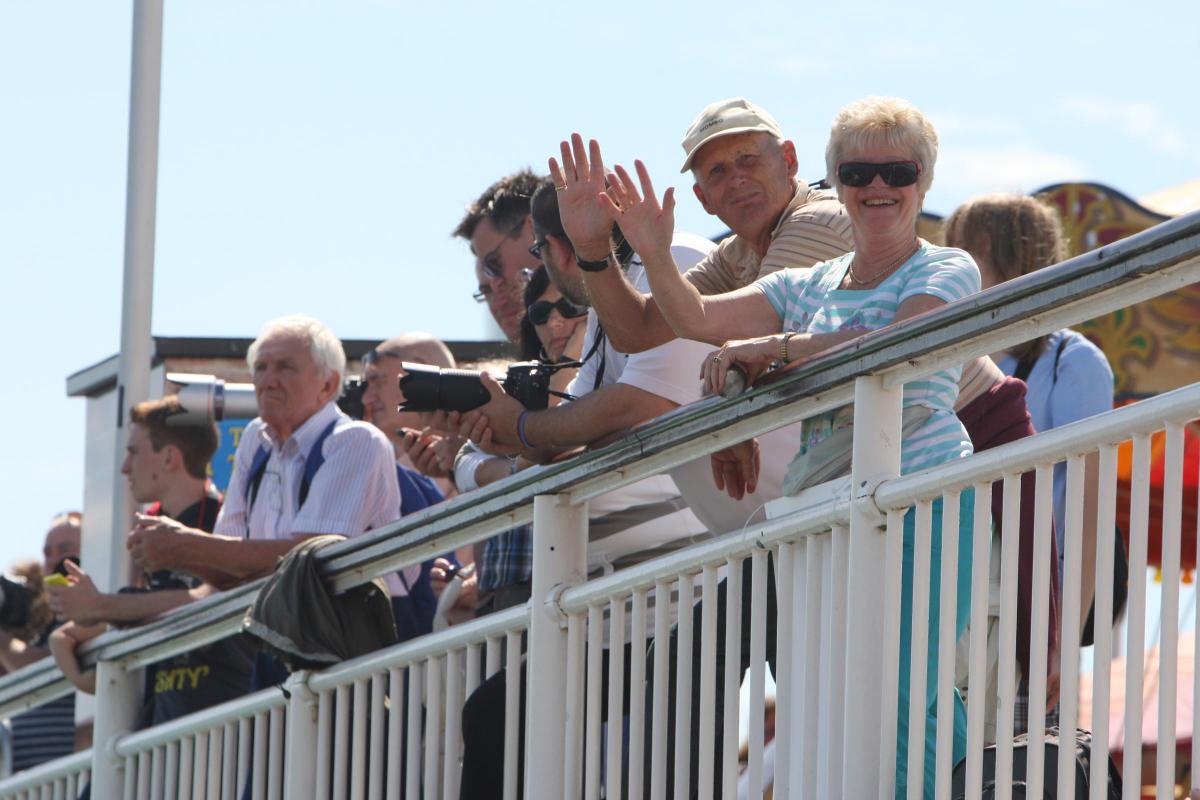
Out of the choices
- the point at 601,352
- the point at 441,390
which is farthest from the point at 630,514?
the point at 441,390

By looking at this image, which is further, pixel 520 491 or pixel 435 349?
pixel 435 349

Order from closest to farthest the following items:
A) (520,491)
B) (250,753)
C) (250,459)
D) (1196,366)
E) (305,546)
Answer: (520,491) < (305,546) < (250,753) < (250,459) < (1196,366)

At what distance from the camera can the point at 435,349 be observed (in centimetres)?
600

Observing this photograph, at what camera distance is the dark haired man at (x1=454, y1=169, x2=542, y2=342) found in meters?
5.25

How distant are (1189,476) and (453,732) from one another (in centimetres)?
410

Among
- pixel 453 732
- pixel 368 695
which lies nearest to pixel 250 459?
pixel 368 695

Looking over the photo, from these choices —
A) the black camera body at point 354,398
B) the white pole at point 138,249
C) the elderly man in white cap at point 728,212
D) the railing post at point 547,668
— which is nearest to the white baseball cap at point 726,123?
the elderly man in white cap at point 728,212

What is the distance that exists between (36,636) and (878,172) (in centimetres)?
616

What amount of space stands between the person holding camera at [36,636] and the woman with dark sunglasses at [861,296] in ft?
13.6

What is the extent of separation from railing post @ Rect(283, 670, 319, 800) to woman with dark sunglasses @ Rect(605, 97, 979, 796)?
1331 millimetres

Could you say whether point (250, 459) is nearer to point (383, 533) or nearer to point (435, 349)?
point (435, 349)

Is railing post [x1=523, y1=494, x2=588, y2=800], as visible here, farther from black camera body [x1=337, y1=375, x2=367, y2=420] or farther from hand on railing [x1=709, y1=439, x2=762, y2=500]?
black camera body [x1=337, y1=375, x2=367, y2=420]

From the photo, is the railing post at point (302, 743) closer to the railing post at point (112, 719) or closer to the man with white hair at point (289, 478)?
the man with white hair at point (289, 478)

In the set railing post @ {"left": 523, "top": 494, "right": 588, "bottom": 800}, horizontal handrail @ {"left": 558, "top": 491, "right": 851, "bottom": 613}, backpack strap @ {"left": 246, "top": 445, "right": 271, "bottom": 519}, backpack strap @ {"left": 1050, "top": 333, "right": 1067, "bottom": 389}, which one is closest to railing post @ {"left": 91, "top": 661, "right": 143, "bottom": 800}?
backpack strap @ {"left": 246, "top": 445, "right": 271, "bottom": 519}
